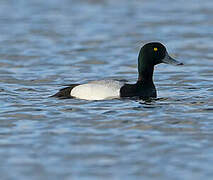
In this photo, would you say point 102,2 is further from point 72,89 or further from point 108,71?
point 72,89

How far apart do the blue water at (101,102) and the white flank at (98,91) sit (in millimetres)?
147

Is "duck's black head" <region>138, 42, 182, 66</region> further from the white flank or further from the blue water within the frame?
the white flank

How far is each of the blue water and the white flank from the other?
147 millimetres

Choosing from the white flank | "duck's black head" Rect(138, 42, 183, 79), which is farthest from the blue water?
"duck's black head" Rect(138, 42, 183, 79)

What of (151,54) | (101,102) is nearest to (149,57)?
(151,54)

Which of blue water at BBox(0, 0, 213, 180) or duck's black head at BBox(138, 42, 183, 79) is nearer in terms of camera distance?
blue water at BBox(0, 0, 213, 180)

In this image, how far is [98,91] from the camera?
33.9ft

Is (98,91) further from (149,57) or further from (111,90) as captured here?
(149,57)

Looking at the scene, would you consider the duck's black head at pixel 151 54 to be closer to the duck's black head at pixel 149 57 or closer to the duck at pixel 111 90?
the duck's black head at pixel 149 57

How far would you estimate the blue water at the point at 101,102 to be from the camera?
729 cm

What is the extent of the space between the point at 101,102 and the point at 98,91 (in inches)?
8.5

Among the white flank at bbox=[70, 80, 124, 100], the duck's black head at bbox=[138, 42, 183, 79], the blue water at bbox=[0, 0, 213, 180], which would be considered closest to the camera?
the blue water at bbox=[0, 0, 213, 180]

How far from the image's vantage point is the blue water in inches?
287

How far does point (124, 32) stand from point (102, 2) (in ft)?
13.1
